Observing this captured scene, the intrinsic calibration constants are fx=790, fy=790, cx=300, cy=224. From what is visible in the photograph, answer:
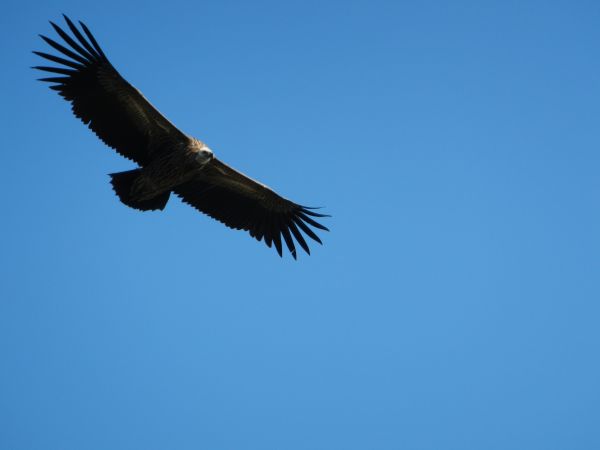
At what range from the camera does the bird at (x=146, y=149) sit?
13008 mm

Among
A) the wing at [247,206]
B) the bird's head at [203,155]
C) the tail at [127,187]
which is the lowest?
the tail at [127,187]

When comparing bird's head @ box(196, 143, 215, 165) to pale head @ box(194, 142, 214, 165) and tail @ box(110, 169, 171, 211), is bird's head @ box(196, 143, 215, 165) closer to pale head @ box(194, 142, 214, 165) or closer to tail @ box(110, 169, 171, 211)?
pale head @ box(194, 142, 214, 165)

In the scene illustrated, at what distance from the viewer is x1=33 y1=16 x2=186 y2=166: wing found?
12891 millimetres

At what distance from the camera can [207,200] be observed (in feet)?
49.6

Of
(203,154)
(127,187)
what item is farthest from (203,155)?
(127,187)

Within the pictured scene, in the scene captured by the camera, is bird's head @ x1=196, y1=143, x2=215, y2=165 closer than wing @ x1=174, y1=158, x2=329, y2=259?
Yes

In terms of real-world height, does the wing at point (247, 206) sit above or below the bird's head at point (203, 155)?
above

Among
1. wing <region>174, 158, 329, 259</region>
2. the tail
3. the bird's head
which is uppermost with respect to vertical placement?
wing <region>174, 158, 329, 259</region>

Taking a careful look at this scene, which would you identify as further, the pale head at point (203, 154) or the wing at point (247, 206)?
the wing at point (247, 206)

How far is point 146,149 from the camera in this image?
13.9 meters

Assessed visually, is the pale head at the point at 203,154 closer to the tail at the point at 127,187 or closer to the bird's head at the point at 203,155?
the bird's head at the point at 203,155

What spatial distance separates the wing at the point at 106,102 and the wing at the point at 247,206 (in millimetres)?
1346

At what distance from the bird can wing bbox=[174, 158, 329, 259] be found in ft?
0.06

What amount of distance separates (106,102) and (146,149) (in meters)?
1.08
